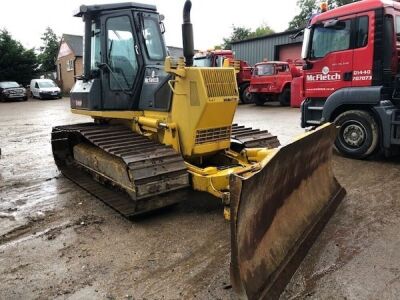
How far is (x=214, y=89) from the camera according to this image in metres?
4.66

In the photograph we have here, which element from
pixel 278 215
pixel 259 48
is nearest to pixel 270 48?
pixel 259 48

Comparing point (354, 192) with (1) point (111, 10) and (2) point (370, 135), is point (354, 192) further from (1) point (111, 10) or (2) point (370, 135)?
(1) point (111, 10)

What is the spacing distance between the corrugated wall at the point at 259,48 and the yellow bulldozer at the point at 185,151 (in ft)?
65.5

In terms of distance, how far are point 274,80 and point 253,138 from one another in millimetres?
13262

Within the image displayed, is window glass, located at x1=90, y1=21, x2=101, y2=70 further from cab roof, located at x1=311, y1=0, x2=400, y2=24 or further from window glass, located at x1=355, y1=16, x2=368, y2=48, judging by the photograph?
window glass, located at x1=355, y1=16, x2=368, y2=48

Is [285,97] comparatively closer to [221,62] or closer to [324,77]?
[221,62]

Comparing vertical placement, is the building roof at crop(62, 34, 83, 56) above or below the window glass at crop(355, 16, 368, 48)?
above

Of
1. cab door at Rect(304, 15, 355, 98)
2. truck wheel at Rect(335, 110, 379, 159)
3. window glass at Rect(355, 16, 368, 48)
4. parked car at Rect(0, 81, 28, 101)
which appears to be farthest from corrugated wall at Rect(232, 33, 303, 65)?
truck wheel at Rect(335, 110, 379, 159)

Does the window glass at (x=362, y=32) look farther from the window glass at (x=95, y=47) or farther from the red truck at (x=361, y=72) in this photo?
the window glass at (x=95, y=47)

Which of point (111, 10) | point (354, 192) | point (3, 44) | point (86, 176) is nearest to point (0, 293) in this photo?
point (86, 176)

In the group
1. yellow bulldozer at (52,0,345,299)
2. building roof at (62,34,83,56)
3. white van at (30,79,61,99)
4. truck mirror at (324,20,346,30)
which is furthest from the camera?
building roof at (62,34,83,56)

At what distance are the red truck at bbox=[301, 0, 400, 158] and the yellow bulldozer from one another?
7.42 feet

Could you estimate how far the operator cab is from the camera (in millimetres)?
5336

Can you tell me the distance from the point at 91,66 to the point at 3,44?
112 ft
